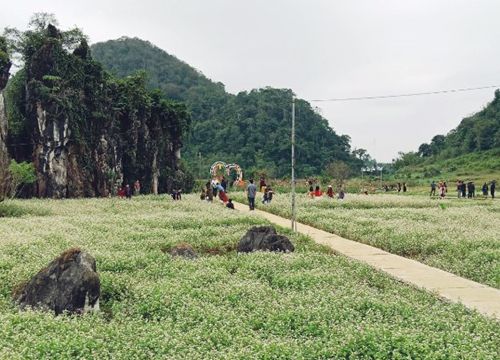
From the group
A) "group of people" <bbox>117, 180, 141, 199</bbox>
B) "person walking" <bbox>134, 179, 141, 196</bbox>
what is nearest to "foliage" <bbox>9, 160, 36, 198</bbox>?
"group of people" <bbox>117, 180, 141, 199</bbox>

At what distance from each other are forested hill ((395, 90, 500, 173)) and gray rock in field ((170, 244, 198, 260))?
344 feet

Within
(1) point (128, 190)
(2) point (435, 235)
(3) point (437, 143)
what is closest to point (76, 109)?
(1) point (128, 190)

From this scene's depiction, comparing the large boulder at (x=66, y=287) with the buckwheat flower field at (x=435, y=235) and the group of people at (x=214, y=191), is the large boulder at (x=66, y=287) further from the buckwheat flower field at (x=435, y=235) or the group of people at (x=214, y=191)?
the group of people at (x=214, y=191)

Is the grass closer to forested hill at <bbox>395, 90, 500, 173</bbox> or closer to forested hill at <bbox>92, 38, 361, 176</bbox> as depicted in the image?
forested hill at <bbox>395, 90, 500, 173</bbox>

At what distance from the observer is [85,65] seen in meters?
55.7

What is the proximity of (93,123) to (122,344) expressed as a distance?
49.6 meters

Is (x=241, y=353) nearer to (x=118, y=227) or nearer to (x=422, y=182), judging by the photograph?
(x=118, y=227)

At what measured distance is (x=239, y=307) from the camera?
12359 mm

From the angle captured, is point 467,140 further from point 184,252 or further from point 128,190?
point 184,252

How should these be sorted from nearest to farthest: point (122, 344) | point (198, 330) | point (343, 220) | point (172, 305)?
point (122, 344) < point (198, 330) < point (172, 305) < point (343, 220)

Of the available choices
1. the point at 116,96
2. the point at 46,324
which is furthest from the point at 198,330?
the point at 116,96

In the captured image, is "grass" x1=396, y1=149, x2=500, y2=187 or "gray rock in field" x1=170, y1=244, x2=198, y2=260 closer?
"gray rock in field" x1=170, y1=244, x2=198, y2=260

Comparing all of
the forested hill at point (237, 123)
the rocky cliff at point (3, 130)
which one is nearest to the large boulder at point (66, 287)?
the rocky cliff at point (3, 130)

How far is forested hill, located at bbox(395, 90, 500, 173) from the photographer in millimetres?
118125
